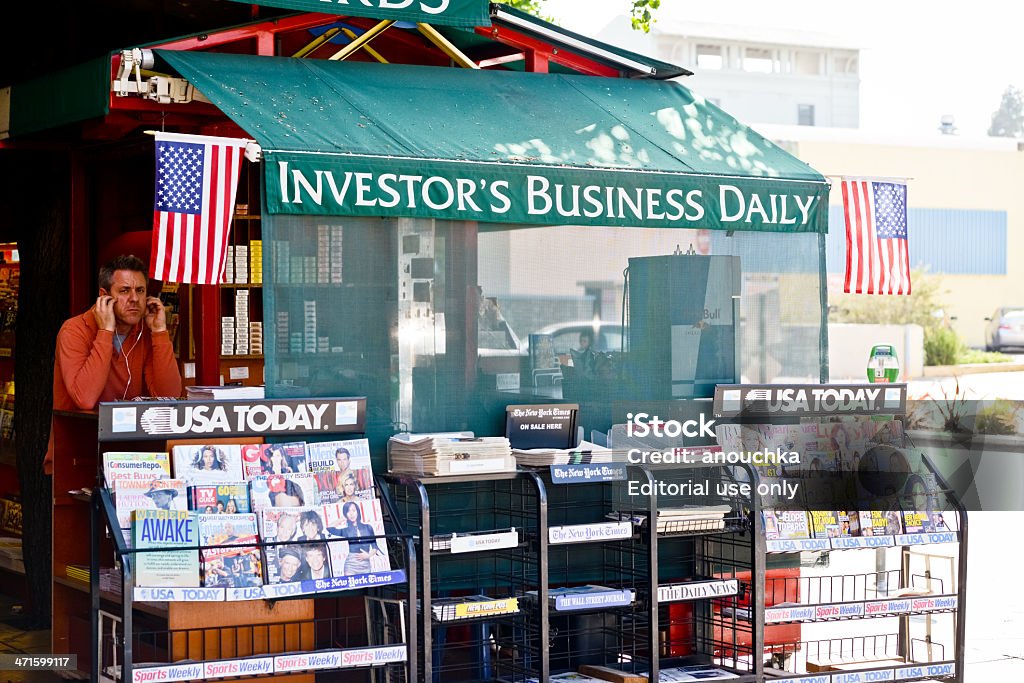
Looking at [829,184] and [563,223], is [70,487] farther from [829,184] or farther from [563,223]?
[829,184]

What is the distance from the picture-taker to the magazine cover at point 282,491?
6113 mm

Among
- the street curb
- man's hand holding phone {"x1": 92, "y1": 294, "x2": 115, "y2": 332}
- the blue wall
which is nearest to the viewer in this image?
man's hand holding phone {"x1": 92, "y1": 294, "x2": 115, "y2": 332}

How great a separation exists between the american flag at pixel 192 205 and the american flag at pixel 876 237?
11.8ft

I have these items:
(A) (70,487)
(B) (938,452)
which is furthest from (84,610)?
(B) (938,452)

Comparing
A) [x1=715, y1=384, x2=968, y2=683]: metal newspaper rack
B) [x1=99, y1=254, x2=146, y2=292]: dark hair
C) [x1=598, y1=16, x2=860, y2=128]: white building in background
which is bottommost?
[x1=715, y1=384, x2=968, y2=683]: metal newspaper rack

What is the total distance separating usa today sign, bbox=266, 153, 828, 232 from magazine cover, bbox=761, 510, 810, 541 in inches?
61.4

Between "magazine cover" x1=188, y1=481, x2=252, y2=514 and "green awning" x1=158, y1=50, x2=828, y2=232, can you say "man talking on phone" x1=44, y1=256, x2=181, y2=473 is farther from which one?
"green awning" x1=158, y1=50, x2=828, y2=232

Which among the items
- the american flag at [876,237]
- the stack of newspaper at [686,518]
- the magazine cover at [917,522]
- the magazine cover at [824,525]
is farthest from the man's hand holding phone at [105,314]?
the magazine cover at [917,522]

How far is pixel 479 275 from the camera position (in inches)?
278

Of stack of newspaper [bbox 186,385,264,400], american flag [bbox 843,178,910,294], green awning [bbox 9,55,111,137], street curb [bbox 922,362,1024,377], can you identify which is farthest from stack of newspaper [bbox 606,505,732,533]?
street curb [bbox 922,362,1024,377]

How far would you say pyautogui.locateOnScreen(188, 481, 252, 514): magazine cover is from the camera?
19.6 feet

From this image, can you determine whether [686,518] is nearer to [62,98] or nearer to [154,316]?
[154,316]

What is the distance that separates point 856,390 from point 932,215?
42.6 m

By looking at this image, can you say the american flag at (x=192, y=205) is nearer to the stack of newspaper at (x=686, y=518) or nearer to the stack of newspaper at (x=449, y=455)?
the stack of newspaper at (x=449, y=455)
